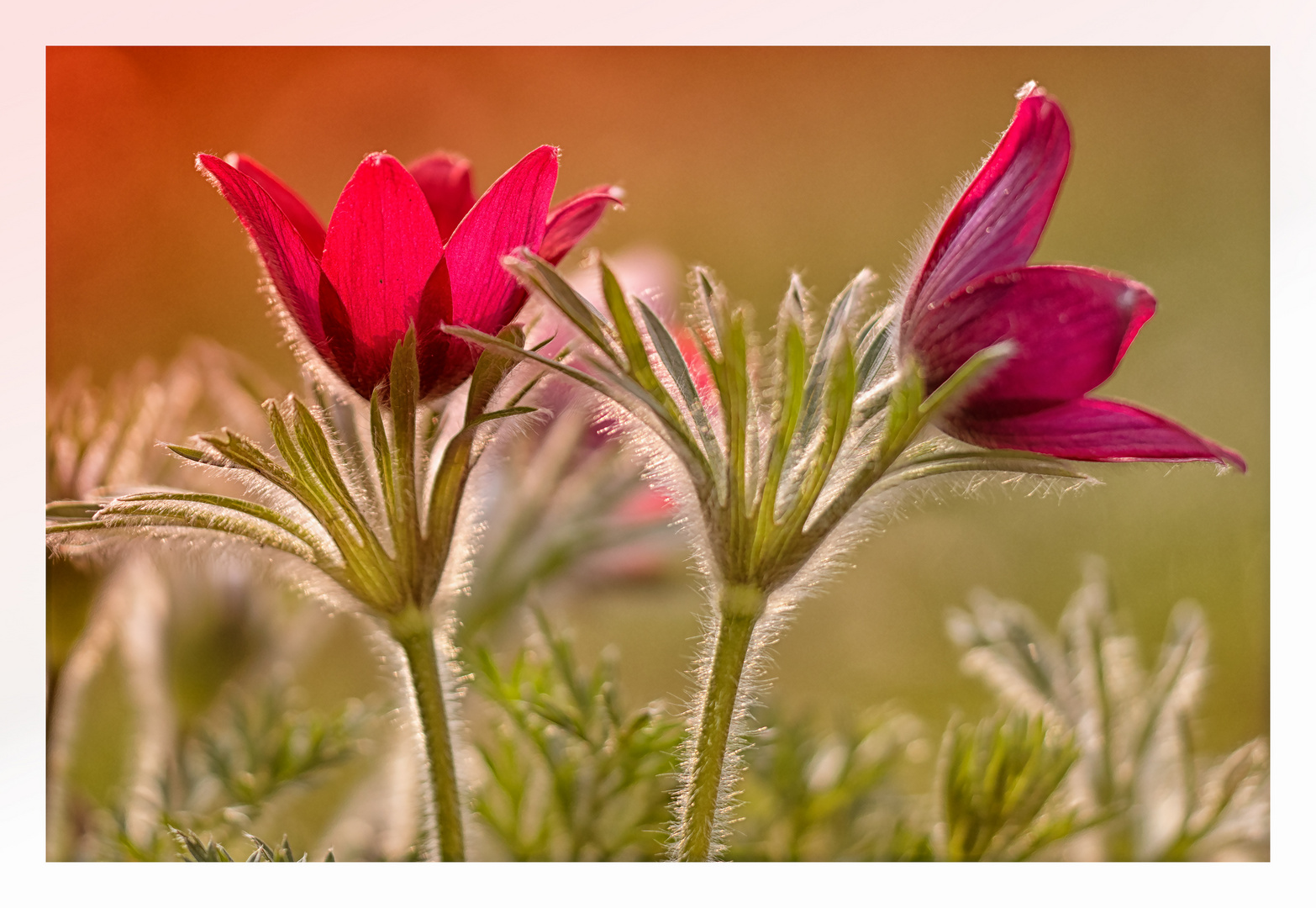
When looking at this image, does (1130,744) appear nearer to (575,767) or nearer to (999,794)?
(999,794)

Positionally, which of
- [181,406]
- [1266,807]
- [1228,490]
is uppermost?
[181,406]

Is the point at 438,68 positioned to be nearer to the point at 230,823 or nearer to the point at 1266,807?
the point at 230,823

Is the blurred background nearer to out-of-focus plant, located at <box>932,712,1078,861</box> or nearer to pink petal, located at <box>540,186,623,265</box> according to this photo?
out-of-focus plant, located at <box>932,712,1078,861</box>

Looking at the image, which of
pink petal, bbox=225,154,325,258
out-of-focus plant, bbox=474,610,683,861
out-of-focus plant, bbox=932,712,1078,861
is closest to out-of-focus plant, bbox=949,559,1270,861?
out-of-focus plant, bbox=932,712,1078,861

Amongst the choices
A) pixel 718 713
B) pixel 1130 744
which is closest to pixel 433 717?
pixel 718 713

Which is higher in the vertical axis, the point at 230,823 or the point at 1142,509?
the point at 1142,509
